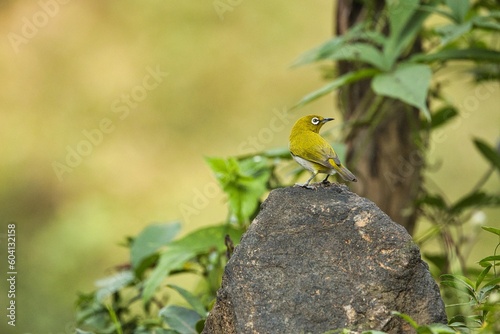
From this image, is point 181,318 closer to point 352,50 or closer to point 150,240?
point 150,240

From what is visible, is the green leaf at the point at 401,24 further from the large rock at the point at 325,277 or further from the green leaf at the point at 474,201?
the large rock at the point at 325,277

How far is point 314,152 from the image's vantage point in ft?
4.13

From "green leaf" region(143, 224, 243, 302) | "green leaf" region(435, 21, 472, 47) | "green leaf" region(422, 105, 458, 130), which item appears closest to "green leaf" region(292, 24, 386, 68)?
"green leaf" region(435, 21, 472, 47)

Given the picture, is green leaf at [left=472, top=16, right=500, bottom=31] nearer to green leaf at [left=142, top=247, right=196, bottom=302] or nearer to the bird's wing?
the bird's wing

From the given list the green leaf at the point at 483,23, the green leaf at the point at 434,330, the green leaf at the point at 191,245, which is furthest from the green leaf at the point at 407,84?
the green leaf at the point at 434,330

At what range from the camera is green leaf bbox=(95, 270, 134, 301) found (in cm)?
185

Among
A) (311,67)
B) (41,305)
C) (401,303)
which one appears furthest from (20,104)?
(401,303)

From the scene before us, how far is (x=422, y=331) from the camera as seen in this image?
3.08 feet

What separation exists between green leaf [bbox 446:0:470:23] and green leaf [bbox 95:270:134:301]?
1.02 m

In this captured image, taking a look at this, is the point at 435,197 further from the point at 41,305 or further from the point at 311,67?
the point at 311,67

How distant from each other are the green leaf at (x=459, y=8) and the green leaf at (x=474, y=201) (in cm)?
51

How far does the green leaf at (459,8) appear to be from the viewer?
6.03ft

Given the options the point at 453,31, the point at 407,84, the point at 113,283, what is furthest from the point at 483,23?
the point at 113,283

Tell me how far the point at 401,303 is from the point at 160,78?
3744 millimetres
